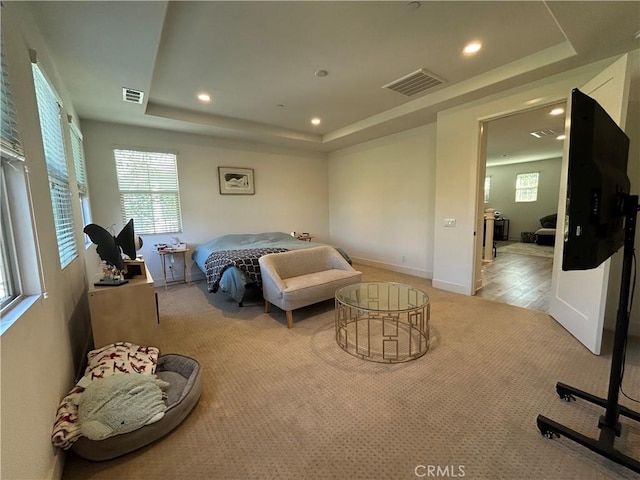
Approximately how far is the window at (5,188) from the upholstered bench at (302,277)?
1918 millimetres

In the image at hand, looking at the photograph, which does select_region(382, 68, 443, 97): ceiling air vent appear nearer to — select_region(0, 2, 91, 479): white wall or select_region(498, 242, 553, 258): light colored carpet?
select_region(0, 2, 91, 479): white wall

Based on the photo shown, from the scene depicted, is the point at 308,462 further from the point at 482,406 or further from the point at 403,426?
the point at 482,406

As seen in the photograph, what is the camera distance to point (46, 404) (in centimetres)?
132

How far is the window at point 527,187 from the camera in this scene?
861cm

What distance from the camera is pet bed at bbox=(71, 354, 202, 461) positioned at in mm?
1379

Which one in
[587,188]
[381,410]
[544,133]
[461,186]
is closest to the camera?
[587,188]

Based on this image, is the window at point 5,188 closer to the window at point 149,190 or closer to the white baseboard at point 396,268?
the window at point 149,190

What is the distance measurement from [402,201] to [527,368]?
328cm

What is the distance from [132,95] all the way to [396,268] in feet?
15.2

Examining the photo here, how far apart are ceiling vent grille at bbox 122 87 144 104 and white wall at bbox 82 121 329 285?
1.20 m

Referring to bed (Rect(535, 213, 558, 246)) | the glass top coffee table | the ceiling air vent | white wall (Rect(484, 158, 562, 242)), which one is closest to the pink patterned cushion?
Answer: the glass top coffee table

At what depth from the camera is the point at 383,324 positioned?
96.4 inches

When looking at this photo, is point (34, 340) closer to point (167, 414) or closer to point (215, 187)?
point (167, 414)

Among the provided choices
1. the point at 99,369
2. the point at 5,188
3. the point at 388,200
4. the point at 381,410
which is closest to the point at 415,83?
the point at 388,200
